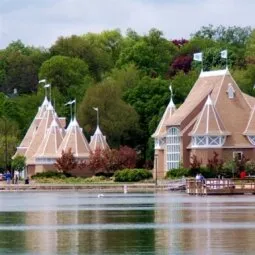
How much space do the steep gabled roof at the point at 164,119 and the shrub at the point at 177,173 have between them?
8.06 metres

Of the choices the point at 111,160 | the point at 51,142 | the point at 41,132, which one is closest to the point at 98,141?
the point at 51,142

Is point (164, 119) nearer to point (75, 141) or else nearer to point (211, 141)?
point (211, 141)

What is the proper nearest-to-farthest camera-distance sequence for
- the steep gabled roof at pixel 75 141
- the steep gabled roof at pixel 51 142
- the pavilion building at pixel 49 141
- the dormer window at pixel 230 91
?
the dormer window at pixel 230 91, the steep gabled roof at pixel 75 141, the pavilion building at pixel 49 141, the steep gabled roof at pixel 51 142

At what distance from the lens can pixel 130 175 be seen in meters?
96.1

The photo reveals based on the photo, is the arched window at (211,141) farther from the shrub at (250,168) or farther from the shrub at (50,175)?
the shrub at (50,175)

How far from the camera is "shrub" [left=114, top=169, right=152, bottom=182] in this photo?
316ft

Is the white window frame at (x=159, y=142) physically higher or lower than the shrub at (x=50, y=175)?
higher

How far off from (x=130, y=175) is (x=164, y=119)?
10452mm

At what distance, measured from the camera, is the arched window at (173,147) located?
3974 inches

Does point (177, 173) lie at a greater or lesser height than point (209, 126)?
lesser

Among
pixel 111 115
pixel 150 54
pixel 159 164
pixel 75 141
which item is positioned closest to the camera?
pixel 159 164

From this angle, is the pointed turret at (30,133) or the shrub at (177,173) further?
the pointed turret at (30,133)

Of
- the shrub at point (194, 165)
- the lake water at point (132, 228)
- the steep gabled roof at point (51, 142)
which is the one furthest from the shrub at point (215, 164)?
the lake water at point (132, 228)

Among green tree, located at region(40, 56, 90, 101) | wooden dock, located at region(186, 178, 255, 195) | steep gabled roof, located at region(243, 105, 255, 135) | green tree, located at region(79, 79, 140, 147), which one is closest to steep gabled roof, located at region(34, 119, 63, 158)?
green tree, located at region(79, 79, 140, 147)
